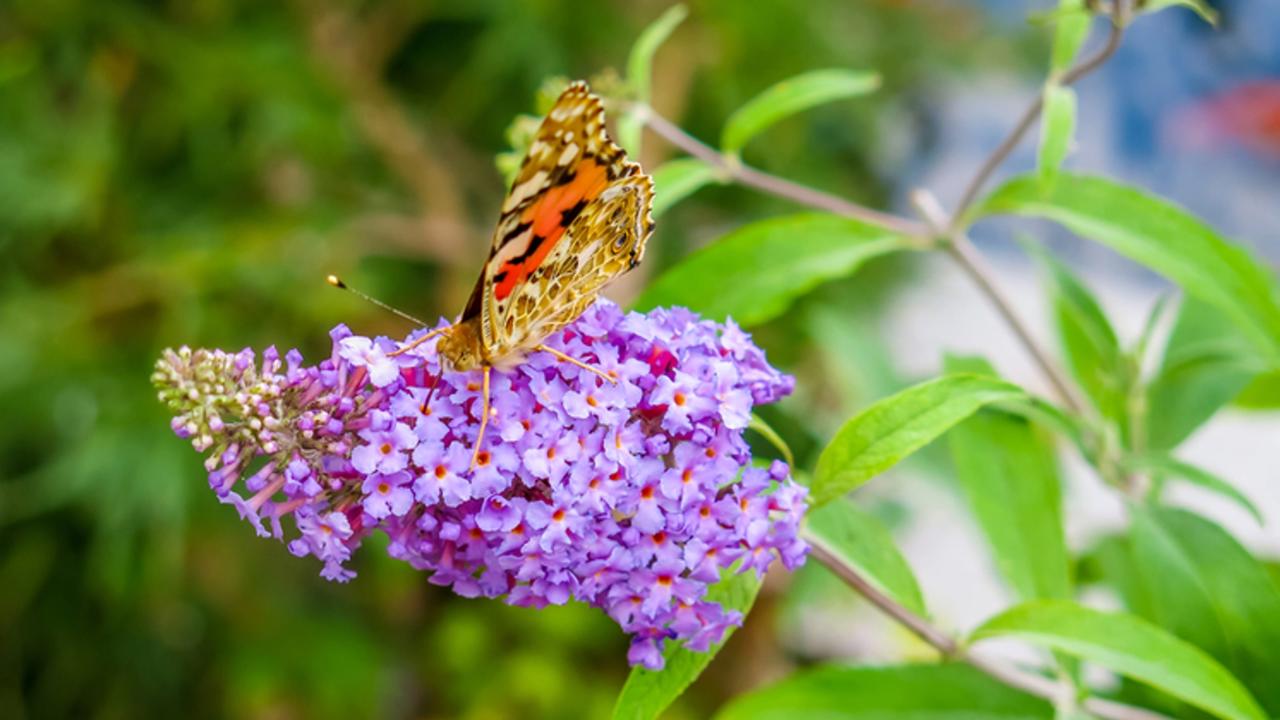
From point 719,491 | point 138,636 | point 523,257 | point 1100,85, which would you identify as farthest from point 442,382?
point 1100,85

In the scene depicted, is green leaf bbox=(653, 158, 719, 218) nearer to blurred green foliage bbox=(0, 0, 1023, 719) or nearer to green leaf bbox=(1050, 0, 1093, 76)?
green leaf bbox=(1050, 0, 1093, 76)

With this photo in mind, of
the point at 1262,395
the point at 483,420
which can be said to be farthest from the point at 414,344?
the point at 1262,395

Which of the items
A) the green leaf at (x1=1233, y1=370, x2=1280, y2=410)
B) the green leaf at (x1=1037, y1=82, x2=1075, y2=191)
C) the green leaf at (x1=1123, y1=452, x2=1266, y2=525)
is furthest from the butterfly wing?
the green leaf at (x1=1233, y1=370, x2=1280, y2=410)

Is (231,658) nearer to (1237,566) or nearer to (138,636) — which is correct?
(138,636)

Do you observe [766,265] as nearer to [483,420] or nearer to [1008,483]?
[1008,483]

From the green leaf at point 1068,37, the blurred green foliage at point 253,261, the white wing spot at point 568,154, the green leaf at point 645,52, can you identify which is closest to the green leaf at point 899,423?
the white wing spot at point 568,154

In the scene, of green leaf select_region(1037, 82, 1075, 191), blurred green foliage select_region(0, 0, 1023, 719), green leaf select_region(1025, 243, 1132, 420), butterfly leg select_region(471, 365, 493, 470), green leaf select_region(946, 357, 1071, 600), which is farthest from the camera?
blurred green foliage select_region(0, 0, 1023, 719)
